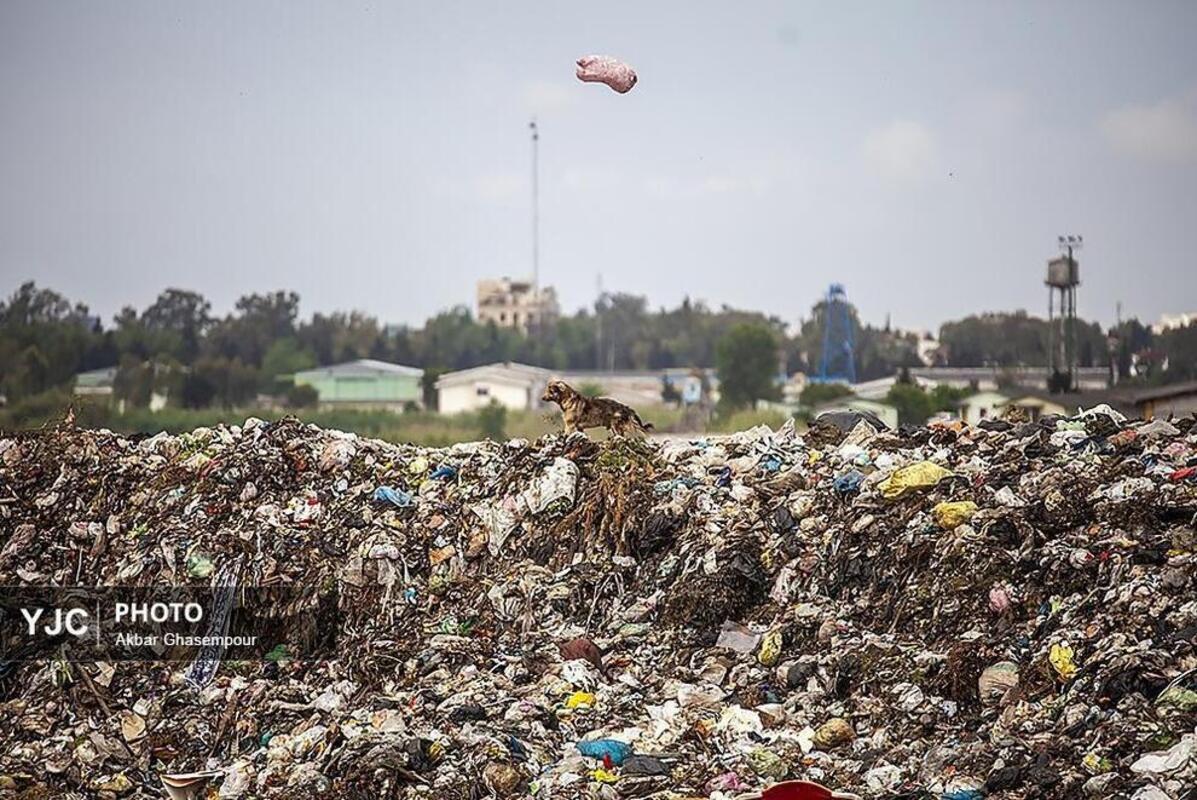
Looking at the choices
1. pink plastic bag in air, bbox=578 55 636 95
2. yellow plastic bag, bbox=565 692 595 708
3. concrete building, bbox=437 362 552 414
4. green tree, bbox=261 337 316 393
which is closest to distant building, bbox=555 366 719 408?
concrete building, bbox=437 362 552 414

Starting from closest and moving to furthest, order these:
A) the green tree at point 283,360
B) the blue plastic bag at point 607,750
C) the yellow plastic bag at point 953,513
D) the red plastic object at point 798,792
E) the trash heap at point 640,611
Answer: the red plastic object at point 798,792 < the trash heap at point 640,611 < the blue plastic bag at point 607,750 < the yellow plastic bag at point 953,513 < the green tree at point 283,360

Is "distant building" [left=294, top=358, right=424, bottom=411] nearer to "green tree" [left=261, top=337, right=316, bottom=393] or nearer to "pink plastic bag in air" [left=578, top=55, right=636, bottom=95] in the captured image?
"green tree" [left=261, top=337, right=316, bottom=393]

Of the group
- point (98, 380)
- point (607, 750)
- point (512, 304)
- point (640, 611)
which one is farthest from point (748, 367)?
point (607, 750)

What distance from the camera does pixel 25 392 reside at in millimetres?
29594

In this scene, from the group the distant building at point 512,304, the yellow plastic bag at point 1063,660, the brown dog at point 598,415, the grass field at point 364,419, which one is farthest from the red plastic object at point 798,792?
the distant building at point 512,304

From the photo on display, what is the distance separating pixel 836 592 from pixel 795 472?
88 cm

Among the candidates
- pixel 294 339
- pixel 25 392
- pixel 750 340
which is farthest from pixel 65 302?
pixel 750 340

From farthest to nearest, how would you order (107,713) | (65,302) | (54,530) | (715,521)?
(65,302) < (54,530) < (715,521) < (107,713)

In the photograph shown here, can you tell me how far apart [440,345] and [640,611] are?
35.4 metres

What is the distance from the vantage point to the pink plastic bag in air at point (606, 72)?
305 inches

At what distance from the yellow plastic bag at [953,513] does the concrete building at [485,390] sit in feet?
83.9

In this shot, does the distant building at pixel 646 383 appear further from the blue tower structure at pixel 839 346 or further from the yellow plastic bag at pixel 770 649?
the yellow plastic bag at pixel 770 649

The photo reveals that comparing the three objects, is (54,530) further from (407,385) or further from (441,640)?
(407,385)

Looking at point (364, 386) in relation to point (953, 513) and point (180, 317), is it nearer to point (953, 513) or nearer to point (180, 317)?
point (180, 317)
